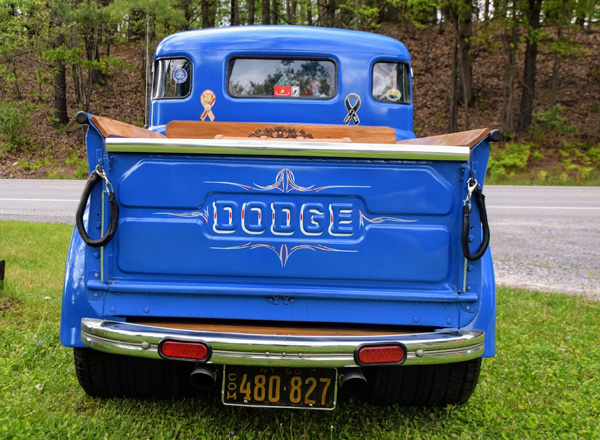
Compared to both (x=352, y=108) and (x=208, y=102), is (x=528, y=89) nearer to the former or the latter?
(x=352, y=108)

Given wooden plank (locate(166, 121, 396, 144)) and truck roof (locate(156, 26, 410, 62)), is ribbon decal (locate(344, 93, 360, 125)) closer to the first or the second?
truck roof (locate(156, 26, 410, 62))

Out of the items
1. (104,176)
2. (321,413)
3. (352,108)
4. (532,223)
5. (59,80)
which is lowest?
(532,223)

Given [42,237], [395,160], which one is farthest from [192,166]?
[42,237]

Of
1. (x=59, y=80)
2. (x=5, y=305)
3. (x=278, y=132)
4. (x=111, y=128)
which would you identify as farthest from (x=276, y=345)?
(x=59, y=80)

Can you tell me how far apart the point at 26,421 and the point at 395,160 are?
2.17 meters

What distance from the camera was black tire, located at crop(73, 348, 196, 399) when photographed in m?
2.90

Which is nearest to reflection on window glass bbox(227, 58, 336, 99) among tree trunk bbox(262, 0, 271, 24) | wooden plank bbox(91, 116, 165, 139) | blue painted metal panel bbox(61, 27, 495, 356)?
wooden plank bbox(91, 116, 165, 139)

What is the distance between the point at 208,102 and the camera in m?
4.73

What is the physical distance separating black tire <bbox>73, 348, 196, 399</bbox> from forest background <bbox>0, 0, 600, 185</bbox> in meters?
14.4

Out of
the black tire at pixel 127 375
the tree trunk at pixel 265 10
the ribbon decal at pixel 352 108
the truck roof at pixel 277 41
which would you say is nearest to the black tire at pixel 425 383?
the black tire at pixel 127 375

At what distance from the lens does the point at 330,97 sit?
4.72m

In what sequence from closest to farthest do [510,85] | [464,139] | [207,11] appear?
[464,139] → [510,85] → [207,11]

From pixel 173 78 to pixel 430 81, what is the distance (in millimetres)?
19503

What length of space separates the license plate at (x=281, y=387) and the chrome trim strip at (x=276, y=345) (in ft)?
0.84
